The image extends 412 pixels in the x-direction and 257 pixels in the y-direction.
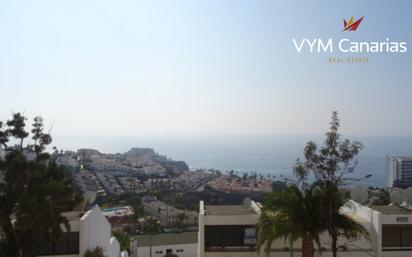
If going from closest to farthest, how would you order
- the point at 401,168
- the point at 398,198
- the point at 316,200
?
the point at 316,200
the point at 398,198
the point at 401,168

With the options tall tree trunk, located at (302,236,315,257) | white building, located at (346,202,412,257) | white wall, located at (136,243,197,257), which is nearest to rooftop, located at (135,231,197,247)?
white wall, located at (136,243,197,257)

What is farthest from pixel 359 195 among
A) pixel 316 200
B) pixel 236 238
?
pixel 236 238

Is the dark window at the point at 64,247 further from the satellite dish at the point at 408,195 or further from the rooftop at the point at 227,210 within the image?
the satellite dish at the point at 408,195

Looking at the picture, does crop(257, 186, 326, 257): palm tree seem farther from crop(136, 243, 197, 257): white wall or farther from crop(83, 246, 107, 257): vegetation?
crop(136, 243, 197, 257): white wall

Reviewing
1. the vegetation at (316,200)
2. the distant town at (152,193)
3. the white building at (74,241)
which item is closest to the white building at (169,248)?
the distant town at (152,193)

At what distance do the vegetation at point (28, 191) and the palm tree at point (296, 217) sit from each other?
722cm

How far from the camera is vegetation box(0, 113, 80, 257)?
12539 mm

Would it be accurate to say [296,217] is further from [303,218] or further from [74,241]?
[74,241]

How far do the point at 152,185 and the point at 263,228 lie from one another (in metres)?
123

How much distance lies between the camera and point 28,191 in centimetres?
1287

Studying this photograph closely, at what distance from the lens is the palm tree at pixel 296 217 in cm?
1412

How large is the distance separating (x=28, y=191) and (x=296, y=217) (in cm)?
905

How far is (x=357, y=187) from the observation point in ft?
66.0

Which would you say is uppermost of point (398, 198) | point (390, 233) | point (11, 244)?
point (398, 198)
